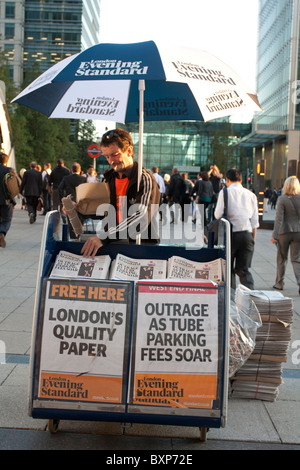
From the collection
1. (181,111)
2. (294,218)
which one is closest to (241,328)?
(181,111)

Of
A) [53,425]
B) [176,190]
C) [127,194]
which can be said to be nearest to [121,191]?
[127,194]

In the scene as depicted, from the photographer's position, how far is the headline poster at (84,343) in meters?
3.32

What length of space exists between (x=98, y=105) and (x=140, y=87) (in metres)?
0.70

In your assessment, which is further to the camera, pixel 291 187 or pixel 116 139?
pixel 291 187

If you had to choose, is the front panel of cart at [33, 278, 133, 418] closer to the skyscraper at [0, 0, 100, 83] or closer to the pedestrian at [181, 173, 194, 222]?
the pedestrian at [181, 173, 194, 222]

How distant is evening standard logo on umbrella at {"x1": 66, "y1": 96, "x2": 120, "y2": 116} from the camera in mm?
5598

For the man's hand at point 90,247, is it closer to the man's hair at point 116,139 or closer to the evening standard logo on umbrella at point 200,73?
the man's hair at point 116,139

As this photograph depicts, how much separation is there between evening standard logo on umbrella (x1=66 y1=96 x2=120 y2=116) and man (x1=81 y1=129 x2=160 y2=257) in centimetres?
110

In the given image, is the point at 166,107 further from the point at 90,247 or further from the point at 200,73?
the point at 90,247

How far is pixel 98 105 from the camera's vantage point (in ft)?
18.8

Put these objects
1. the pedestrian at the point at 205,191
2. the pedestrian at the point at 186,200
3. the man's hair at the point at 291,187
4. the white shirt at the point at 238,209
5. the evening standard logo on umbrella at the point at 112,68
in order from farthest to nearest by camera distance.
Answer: the pedestrian at the point at 186,200
the pedestrian at the point at 205,191
the man's hair at the point at 291,187
the white shirt at the point at 238,209
the evening standard logo on umbrella at the point at 112,68

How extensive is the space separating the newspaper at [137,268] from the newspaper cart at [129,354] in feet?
1.41

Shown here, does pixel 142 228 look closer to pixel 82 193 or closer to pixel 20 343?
pixel 82 193

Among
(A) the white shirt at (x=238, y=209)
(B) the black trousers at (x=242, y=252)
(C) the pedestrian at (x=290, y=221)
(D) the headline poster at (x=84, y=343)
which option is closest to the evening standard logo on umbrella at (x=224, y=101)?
(D) the headline poster at (x=84, y=343)
